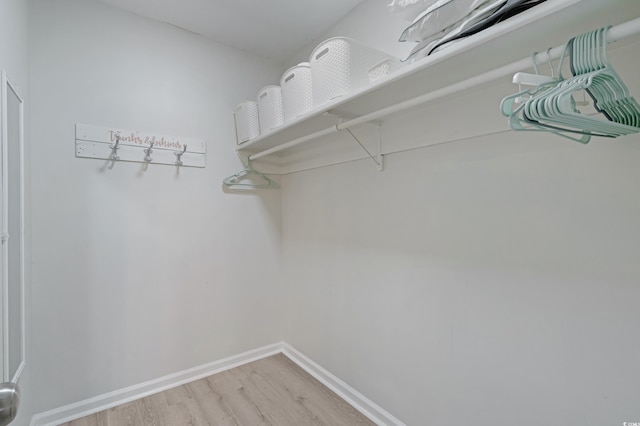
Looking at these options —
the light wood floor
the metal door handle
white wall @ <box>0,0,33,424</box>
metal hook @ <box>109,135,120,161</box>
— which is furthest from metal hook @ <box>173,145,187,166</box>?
the metal door handle

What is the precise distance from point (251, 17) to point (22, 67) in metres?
1.31

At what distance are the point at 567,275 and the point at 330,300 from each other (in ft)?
4.70

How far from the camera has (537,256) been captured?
1172 mm

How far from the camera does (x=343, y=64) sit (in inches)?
56.9

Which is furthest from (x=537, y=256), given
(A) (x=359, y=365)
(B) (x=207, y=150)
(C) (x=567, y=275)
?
(B) (x=207, y=150)

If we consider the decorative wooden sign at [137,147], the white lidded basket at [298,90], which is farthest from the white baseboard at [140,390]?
the white lidded basket at [298,90]

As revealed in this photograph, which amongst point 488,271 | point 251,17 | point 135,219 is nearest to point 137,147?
point 135,219

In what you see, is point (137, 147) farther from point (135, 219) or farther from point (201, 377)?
point (201, 377)

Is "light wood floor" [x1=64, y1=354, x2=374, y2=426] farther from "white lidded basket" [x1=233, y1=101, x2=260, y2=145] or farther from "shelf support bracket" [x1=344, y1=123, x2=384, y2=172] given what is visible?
"white lidded basket" [x1=233, y1=101, x2=260, y2=145]

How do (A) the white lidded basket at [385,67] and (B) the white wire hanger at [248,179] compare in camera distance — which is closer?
(A) the white lidded basket at [385,67]

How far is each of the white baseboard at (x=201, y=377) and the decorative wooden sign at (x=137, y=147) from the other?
5.04ft

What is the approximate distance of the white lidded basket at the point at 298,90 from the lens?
1741 mm

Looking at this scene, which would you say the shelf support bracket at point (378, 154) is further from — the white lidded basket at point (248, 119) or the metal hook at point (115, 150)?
the metal hook at point (115, 150)

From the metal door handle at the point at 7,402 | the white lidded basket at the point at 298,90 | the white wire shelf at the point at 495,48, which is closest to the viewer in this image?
the metal door handle at the point at 7,402
